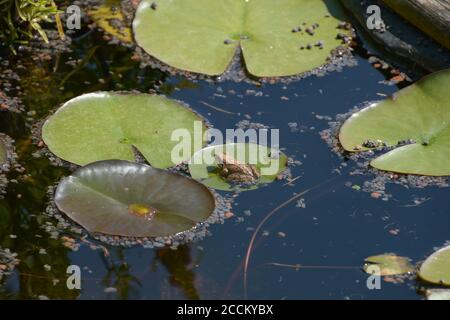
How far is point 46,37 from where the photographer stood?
4309 millimetres

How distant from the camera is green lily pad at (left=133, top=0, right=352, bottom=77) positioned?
4.20 metres

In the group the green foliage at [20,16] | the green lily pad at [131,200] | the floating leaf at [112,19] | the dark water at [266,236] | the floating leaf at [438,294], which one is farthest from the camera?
the floating leaf at [112,19]

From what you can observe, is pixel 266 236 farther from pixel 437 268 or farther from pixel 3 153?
pixel 3 153

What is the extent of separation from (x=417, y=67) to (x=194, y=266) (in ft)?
5.59

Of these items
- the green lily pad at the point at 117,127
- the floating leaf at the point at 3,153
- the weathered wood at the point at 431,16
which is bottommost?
the floating leaf at the point at 3,153

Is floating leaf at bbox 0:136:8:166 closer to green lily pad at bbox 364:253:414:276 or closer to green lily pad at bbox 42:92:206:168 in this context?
green lily pad at bbox 42:92:206:168

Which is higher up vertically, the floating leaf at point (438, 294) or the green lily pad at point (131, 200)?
the floating leaf at point (438, 294)

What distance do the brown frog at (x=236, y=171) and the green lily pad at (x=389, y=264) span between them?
572 millimetres

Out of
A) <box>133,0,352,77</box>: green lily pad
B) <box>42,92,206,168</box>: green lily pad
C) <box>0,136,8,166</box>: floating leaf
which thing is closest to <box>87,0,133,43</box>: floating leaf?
<box>133,0,352,77</box>: green lily pad

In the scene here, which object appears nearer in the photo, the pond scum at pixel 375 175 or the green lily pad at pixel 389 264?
the green lily pad at pixel 389 264

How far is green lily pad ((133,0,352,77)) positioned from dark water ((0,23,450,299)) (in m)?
0.22

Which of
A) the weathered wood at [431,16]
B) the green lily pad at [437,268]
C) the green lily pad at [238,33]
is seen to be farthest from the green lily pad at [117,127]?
the weathered wood at [431,16]

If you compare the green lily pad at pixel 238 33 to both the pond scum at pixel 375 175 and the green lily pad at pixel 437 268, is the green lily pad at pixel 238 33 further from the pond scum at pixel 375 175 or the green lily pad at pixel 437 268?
the green lily pad at pixel 437 268

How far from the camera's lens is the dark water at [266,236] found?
9.89ft
